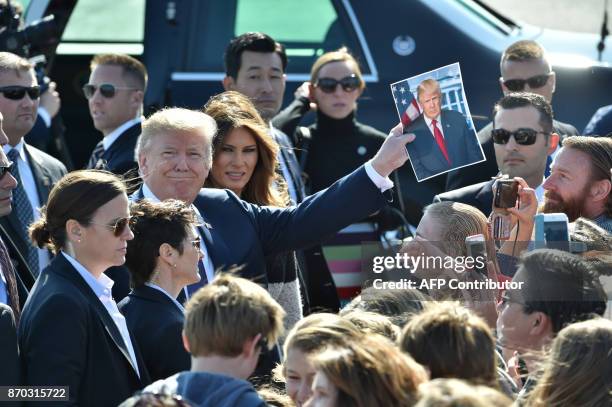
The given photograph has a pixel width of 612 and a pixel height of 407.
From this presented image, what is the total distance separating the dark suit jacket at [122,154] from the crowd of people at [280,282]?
4 centimetres

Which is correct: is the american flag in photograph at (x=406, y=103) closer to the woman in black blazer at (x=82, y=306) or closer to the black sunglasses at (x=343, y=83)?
the woman in black blazer at (x=82, y=306)

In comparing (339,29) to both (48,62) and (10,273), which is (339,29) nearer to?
(48,62)

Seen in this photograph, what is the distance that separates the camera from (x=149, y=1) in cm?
752

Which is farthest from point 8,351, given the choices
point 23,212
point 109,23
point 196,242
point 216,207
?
point 109,23

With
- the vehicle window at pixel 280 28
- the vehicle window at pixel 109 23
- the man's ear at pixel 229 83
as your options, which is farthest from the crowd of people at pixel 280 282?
the vehicle window at pixel 109 23

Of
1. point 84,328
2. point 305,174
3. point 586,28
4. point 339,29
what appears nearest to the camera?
point 84,328

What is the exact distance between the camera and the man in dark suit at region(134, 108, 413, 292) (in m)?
4.70

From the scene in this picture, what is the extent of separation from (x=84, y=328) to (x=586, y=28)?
9.96 m

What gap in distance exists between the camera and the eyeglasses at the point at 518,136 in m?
5.52

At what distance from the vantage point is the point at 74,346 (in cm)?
385

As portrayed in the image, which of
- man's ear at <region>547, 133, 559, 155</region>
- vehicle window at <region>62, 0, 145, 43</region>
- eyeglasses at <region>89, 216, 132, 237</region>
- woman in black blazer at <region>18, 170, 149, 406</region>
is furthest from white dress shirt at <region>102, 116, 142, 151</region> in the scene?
eyeglasses at <region>89, 216, 132, 237</region>

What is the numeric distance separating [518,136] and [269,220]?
4.22ft

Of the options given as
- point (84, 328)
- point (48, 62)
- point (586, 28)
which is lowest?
point (84, 328)

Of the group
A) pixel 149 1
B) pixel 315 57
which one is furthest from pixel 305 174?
pixel 149 1
